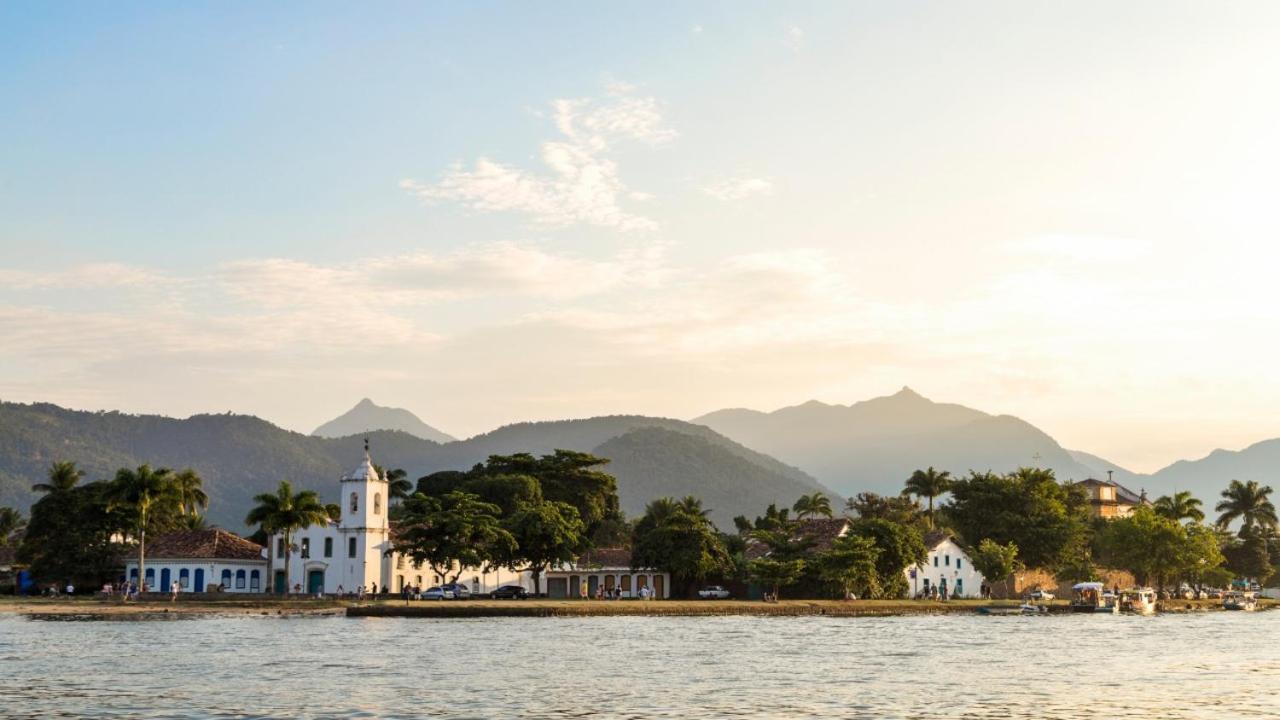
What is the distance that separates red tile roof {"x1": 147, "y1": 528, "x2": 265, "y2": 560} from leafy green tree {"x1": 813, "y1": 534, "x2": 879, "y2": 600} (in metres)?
48.3

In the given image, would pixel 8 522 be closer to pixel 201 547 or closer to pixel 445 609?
pixel 201 547

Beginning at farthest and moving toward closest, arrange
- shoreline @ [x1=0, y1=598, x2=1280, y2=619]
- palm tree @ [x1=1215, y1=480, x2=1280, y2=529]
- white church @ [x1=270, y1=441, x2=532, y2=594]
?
palm tree @ [x1=1215, y1=480, x2=1280, y2=529], white church @ [x1=270, y1=441, x2=532, y2=594], shoreline @ [x1=0, y1=598, x2=1280, y2=619]

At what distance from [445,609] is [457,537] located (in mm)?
14902

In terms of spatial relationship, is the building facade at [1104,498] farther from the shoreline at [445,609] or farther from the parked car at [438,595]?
the parked car at [438,595]

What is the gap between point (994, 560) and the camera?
120938mm

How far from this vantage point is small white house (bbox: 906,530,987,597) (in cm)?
11844

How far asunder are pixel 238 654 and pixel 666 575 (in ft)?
213

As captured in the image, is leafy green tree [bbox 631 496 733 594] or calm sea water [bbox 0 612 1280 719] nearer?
calm sea water [bbox 0 612 1280 719]

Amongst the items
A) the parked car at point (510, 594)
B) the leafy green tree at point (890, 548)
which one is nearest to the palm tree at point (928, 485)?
the leafy green tree at point (890, 548)

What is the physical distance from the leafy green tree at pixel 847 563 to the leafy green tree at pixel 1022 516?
103 feet

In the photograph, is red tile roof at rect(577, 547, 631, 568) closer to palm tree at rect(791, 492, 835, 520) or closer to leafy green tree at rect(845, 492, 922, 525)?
leafy green tree at rect(845, 492, 922, 525)

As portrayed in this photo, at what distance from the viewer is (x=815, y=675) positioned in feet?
145

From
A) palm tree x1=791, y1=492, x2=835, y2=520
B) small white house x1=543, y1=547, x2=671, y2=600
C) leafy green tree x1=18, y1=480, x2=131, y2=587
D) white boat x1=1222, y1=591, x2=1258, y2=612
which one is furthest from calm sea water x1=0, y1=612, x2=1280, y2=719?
palm tree x1=791, y1=492, x2=835, y2=520

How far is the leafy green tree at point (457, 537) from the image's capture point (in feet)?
325
